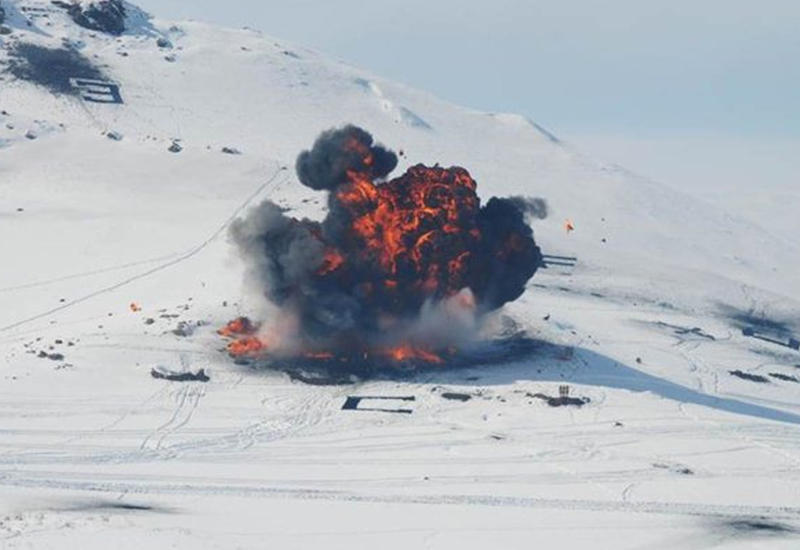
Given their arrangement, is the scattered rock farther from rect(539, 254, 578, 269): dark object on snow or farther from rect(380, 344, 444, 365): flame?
rect(539, 254, 578, 269): dark object on snow

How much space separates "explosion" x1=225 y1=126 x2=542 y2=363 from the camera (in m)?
90.1

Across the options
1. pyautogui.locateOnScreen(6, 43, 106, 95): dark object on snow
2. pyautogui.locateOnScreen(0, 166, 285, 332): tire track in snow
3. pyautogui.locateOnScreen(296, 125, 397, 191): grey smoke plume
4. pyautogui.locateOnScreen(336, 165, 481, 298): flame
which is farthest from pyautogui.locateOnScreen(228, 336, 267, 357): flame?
pyautogui.locateOnScreen(6, 43, 106, 95): dark object on snow

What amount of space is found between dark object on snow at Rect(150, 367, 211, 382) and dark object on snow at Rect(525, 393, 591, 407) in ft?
75.4

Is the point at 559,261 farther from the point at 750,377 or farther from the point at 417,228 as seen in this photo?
the point at 417,228

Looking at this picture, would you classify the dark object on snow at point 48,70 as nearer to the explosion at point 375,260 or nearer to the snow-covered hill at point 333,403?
the snow-covered hill at point 333,403

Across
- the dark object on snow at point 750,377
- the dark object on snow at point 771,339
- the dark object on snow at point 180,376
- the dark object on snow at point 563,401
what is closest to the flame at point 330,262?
the dark object on snow at point 180,376

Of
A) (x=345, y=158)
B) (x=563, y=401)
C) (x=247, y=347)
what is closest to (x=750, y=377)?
(x=563, y=401)

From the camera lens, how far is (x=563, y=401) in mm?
83438

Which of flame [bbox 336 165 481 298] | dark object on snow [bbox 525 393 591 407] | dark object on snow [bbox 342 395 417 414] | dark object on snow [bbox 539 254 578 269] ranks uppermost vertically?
flame [bbox 336 165 481 298]

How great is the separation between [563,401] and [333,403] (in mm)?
15368

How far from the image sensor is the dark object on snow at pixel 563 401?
83.2 meters

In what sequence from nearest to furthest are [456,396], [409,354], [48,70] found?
[456,396] → [409,354] → [48,70]

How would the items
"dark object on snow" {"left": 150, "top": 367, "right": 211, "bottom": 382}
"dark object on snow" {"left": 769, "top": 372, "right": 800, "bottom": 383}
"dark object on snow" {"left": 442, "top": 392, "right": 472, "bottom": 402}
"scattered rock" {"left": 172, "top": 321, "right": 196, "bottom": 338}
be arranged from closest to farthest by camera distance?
1. "dark object on snow" {"left": 442, "top": 392, "right": 472, "bottom": 402}
2. "dark object on snow" {"left": 150, "top": 367, "right": 211, "bottom": 382}
3. "scattered rock" {"left": 172, "top": 321, "right": 196, "bottom": 338}
4. "dark object on snow" {"left": 769, "top": 372, "right": 800, "bottom": 383}

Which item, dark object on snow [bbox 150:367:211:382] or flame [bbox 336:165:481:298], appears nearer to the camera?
dark object on snow [bbox 150:367:211:382]
